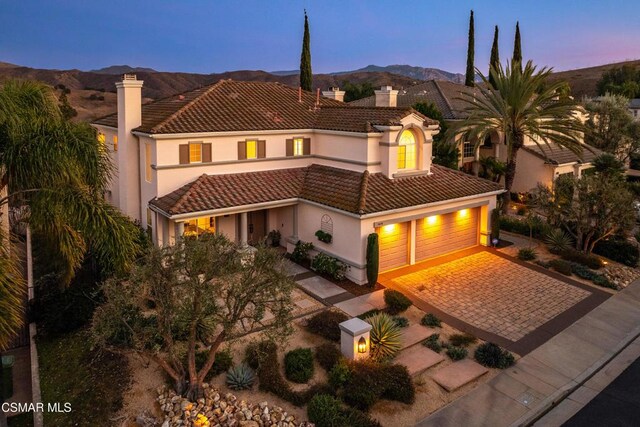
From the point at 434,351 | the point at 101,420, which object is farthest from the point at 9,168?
the point at 434,351

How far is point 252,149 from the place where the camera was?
24234mm

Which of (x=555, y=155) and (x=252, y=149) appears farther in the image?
(x=555, y=155)

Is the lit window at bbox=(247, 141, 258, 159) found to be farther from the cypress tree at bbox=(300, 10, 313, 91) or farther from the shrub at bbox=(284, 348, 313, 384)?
the cypress tree at bbox=(300, 10, 313, 91)

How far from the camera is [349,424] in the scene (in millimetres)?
11711

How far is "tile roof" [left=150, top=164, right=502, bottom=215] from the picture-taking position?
21047 millimetres

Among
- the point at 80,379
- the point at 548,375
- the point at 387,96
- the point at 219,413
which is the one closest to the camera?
the point at 219,413

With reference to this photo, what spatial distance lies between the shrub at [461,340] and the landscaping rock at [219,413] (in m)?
6.41

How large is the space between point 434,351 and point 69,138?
12.3 m

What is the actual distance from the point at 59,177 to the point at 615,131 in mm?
46461

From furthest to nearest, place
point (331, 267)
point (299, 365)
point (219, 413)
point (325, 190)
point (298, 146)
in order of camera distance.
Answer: point (298, 146)
point (325, 190)
point (331, 267)
point (299, 365)
point (219, 413)

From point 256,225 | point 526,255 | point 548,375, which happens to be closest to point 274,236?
point 256,225

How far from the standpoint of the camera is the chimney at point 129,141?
23484 mm

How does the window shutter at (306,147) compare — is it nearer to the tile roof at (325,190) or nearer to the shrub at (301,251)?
the tile roof at (325,190)

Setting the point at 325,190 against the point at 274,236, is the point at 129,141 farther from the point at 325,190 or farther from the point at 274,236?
the point at 325,190
